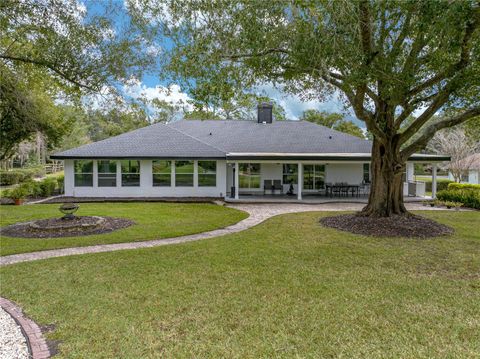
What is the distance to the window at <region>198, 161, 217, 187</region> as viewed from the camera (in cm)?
1962

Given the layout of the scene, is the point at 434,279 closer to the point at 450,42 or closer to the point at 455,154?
the point at 450,42

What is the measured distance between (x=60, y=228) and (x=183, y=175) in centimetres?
968

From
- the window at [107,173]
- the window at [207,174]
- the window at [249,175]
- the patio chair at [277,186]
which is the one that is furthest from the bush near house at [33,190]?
the patio chair at [277,186]

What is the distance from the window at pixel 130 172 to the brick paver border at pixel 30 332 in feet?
47.9

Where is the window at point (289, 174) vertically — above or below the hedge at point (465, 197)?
above

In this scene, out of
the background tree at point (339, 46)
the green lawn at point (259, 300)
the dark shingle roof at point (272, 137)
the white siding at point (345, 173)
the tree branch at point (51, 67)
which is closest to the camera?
the green lawn at point (259, 300)

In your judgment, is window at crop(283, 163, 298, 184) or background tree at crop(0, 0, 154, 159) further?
window at crop(283, 163, 298, 184)

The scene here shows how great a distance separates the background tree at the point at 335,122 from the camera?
35625 mm

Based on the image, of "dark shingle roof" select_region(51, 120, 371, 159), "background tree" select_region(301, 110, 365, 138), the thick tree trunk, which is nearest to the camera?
the thick tree trunk

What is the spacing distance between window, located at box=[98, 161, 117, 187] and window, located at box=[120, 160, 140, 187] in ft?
1.69

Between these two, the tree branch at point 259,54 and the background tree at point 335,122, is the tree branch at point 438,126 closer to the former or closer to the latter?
the tree branch at point 259,54

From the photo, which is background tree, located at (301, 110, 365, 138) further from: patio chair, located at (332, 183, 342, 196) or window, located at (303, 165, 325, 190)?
patio chair, located at (332, 183, 342, 196)

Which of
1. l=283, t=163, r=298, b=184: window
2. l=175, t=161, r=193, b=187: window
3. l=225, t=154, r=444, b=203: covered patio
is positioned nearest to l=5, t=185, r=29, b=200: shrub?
l=175, t=161, r=193, b=187: window

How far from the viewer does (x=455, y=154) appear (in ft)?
92.0
